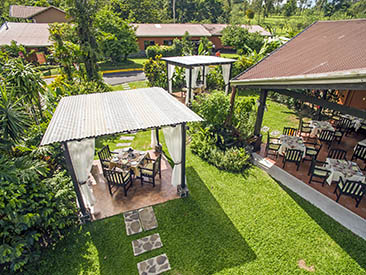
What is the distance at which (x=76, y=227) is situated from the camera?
589 cm

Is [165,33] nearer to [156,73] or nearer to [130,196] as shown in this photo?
[156,73]

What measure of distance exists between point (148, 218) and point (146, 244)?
0.86m

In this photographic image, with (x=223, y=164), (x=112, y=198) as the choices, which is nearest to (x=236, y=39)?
(x=223, y=164)

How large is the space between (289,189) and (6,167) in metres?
8.55

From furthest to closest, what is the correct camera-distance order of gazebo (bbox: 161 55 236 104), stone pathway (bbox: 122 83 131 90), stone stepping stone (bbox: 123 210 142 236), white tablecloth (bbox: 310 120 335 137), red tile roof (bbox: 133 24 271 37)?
red tile roof (bbox: 133 24 271 37) → stone pathway (bbox: 122 83 131 90) → gazebo (bbox: 161 55 236 104) → white tablecloth (bbox: 310 120 335 137) → stone stepping stone (bbox: 123 210 142 236)

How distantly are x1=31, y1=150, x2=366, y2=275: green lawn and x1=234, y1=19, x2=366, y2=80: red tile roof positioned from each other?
13.9ft

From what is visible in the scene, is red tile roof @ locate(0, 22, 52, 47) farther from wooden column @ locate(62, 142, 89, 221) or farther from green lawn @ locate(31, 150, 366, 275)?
green lawn @ locate(31, 150, 366, 275)

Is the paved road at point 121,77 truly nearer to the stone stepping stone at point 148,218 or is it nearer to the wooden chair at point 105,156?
the wooden chair at point 105,156

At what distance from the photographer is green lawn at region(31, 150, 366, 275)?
5.01 metres

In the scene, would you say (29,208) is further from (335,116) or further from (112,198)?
(335,116)

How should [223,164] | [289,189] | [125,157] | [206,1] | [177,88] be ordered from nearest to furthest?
1. [289,189]
2. [125,157]
3. [223,164]
4. [177,88]
5. [206,1]

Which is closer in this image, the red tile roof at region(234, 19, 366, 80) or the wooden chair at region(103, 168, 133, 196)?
the red tile roof at region(234, 19, 366, 80)

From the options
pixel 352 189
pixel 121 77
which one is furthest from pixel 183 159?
pixel 121 77

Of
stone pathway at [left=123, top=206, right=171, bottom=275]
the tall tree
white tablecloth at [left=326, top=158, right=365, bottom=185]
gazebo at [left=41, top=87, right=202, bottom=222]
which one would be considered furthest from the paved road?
white tablecloth at [left=326, top=158, right=365, bottom=185]
